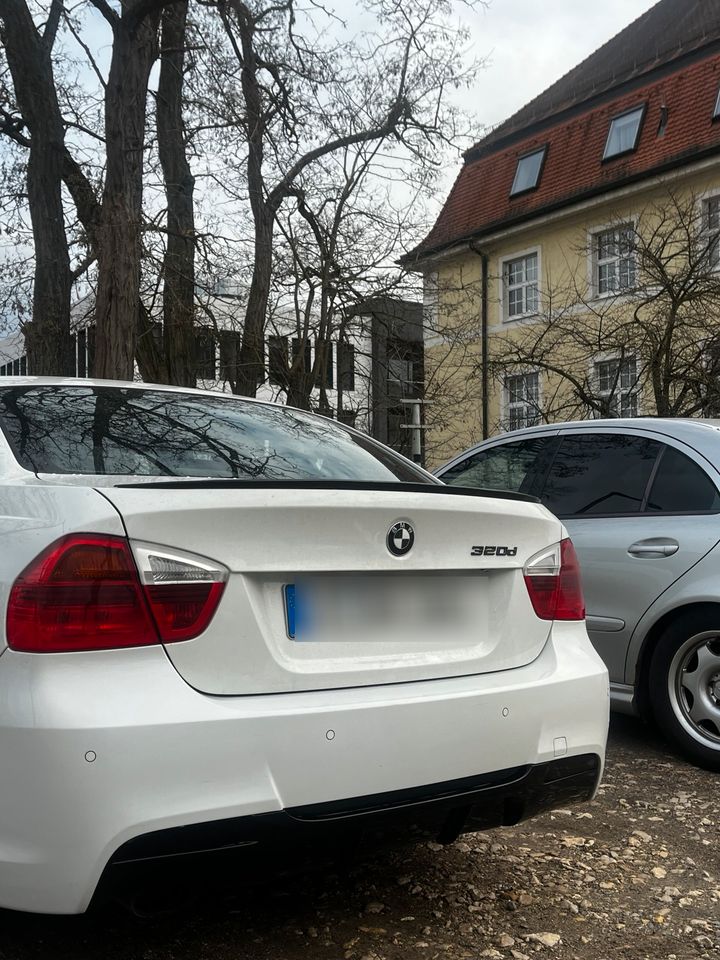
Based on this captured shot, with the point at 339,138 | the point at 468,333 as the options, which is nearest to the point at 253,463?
the point at 339,138

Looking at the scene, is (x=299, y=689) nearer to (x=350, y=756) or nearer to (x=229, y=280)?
(x=350, y=756)

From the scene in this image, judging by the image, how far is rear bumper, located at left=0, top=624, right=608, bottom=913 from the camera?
206 centimetres

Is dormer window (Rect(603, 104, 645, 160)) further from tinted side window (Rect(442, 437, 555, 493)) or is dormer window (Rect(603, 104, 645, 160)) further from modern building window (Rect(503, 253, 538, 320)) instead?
tinted side window (Rect(442, 437, 555, 493))

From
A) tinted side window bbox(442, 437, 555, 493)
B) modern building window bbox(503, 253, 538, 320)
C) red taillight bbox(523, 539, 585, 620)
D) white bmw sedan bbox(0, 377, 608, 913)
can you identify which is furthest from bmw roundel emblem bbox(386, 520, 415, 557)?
modern building window bbox(503, 253, 538, 320)

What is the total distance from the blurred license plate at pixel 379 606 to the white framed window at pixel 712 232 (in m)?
9.43

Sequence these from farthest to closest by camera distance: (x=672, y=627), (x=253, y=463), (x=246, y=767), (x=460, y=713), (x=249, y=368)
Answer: (x=249, y=368), (x=672, y=627), (x=253, y=463), (x=460, y=713), (x=246, y=767)

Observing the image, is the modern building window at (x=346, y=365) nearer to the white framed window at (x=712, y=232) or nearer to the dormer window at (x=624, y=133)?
the white framed window at (x=712, y=232)

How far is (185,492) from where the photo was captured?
2266mm

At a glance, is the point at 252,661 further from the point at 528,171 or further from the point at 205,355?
the point at 528,171

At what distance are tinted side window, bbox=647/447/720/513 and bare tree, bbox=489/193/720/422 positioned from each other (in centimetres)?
619

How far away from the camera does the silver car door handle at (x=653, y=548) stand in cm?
436

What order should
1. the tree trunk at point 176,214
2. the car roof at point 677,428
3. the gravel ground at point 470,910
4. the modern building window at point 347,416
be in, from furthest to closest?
the modern building window at point 347,416, the tree trunk at point 176,214, the car roof at point 677,428, the gravel ground at point 470,910

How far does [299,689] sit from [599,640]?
263 cm

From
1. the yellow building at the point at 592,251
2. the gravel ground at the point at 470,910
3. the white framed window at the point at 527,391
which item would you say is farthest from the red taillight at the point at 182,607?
the white framed window at the point at 527,391
